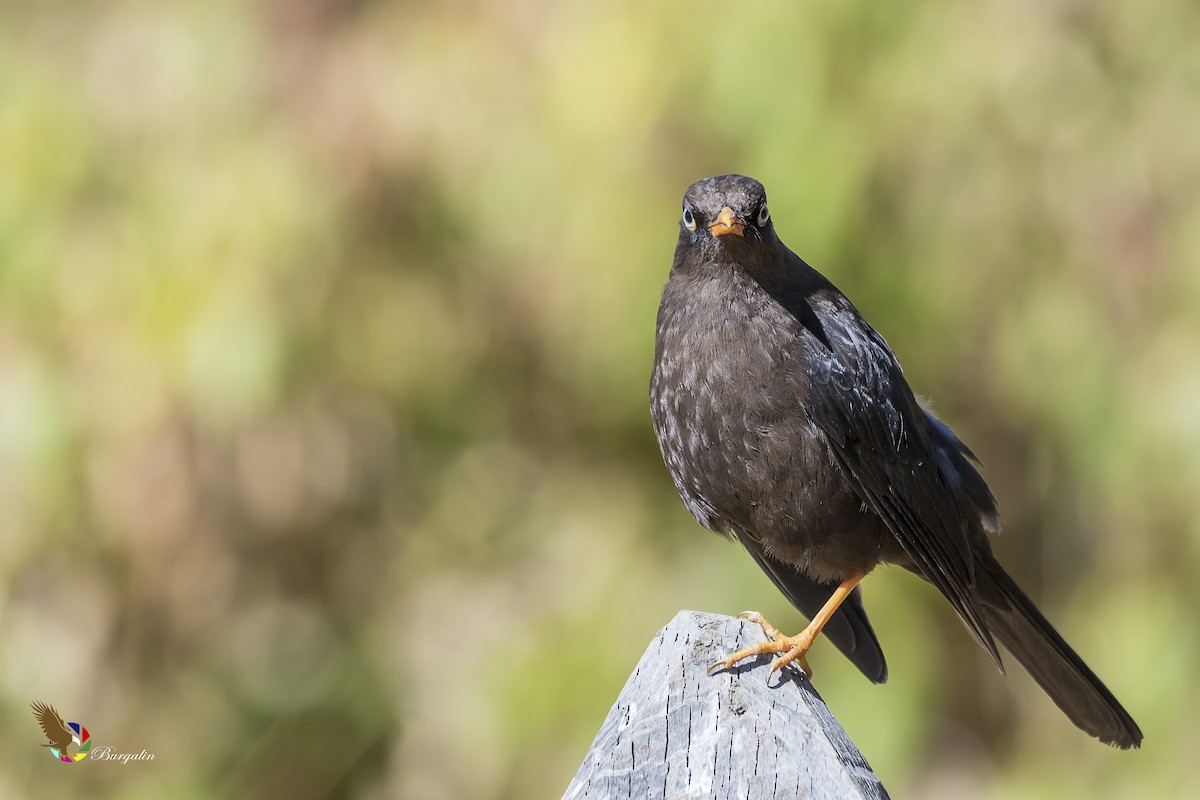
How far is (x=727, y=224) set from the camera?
323 centimetres

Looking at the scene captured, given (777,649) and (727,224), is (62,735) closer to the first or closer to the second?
(777,649)

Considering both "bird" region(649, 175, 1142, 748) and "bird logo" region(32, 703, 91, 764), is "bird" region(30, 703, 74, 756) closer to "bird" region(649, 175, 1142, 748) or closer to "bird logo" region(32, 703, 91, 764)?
"bird logo" region(32, 703, 91, 764)

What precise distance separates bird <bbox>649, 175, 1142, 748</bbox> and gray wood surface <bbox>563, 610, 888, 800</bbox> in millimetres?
769

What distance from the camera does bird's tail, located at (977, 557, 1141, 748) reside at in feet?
11.6

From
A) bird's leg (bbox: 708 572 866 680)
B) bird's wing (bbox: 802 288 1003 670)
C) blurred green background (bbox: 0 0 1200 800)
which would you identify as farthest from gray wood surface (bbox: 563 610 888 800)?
blurred green background (bbox: 0 0 1200 800)

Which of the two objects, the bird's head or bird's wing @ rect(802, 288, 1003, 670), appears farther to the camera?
bird's wing @ rect(802, 288, 1003, 670)

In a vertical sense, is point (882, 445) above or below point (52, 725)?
above

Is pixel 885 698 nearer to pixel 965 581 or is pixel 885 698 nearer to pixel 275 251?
pixel 965 581

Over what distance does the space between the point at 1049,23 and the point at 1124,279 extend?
112 cm

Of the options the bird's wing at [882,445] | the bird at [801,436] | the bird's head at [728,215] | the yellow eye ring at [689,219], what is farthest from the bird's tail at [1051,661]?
→ the yellow eye ring at [689,219]

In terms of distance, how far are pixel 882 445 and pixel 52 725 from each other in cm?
396

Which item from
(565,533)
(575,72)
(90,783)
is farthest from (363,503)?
(575,72)

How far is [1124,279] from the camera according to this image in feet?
16.8

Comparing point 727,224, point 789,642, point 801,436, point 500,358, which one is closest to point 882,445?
point 801,436
